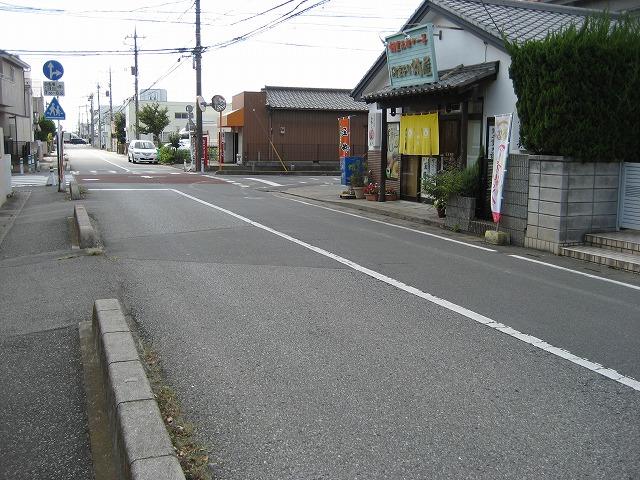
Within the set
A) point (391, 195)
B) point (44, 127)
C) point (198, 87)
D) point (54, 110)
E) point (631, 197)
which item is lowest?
point (391, 195)

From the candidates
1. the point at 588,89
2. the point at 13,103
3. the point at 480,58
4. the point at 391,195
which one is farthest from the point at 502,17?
the point at 13,103

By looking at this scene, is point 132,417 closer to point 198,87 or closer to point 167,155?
point 198,87

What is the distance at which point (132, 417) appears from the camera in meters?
3.55

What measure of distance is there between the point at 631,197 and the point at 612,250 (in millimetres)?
1483

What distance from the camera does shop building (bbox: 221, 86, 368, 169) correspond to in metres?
38.5

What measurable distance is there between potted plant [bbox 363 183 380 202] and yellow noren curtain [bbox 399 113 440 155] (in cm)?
163

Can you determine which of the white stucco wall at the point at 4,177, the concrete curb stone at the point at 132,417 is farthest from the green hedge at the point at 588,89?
the white stucco wall at the point at 4,177

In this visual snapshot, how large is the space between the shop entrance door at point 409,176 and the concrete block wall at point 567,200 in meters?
7.23

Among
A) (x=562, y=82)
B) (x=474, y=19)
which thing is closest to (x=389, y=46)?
(x=474, y=19)

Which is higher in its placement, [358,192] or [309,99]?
[309,99]

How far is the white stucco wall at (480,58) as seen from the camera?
45.9 feet

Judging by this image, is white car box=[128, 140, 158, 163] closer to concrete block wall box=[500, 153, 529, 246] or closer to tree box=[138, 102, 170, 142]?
tree box=[138, 102, 170, 142]

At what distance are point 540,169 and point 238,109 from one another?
30.4 metres

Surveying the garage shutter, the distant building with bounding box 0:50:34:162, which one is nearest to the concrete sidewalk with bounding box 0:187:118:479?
the garage shutter
